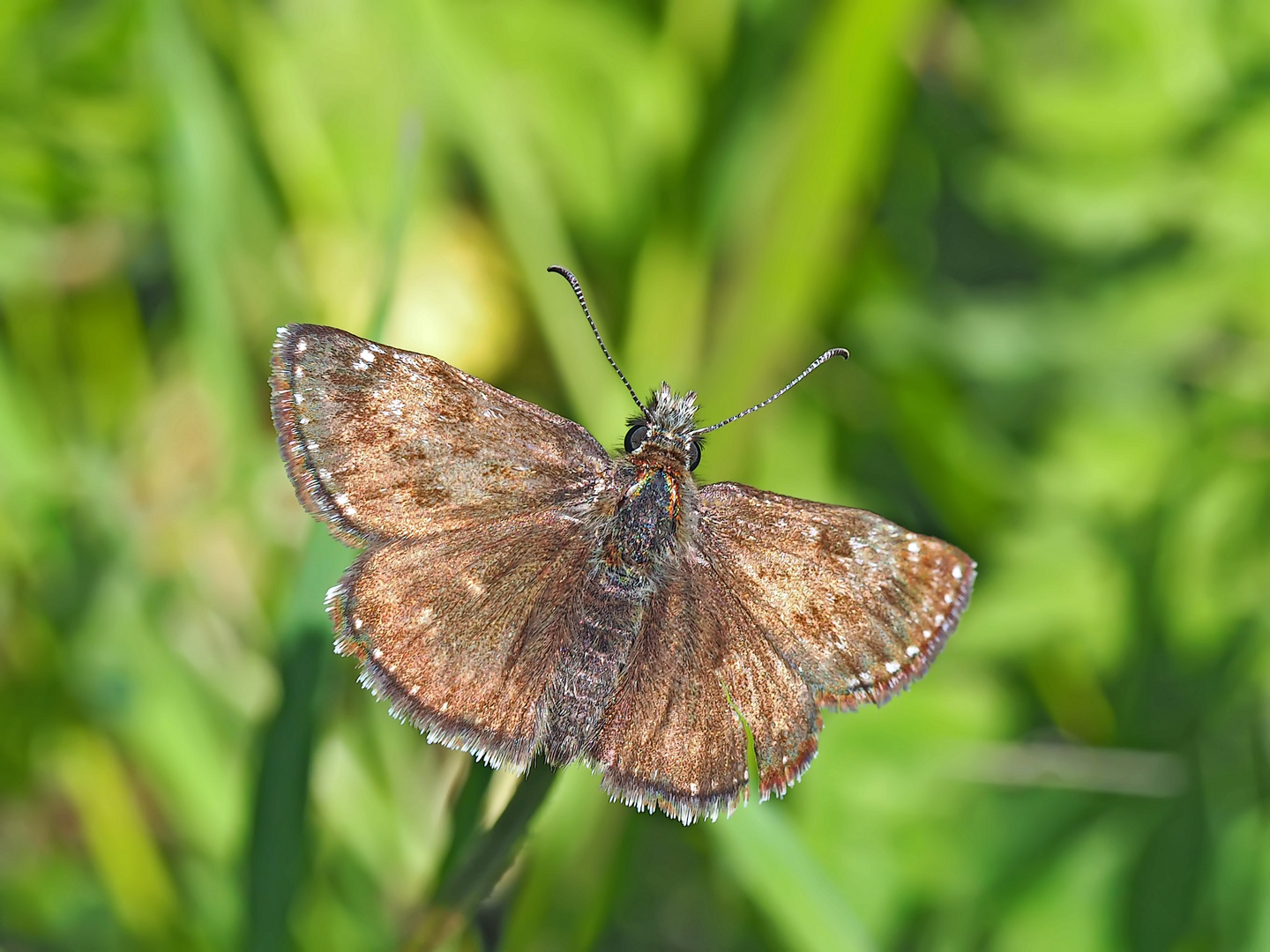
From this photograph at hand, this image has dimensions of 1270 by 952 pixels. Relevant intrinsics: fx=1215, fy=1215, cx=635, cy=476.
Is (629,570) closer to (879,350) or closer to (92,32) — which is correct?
(879,350)

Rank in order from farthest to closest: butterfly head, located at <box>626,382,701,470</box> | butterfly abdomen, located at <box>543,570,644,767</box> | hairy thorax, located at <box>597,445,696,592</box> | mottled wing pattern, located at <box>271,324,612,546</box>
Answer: butterfly head, located at <box>626,382,701,470</box> → hairy thorax, located at <box>597,445,696,592</box> → mottled wing pattern, located at <box>271,324,612,546</box> → butterfly abdomen, located at <box>543,570,644,767</box>

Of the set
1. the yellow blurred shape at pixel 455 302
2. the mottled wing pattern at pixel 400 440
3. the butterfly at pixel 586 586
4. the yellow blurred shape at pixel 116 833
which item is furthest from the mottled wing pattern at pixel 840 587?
the yellow blurred shape at pixel 455 302

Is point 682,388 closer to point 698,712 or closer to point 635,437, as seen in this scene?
point 635,437

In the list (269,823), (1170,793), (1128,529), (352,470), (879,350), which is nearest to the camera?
(352,470)

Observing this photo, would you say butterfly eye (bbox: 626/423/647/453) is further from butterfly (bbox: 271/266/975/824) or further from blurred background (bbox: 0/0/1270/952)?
blurred background (bbox: 0/0/1270/952)

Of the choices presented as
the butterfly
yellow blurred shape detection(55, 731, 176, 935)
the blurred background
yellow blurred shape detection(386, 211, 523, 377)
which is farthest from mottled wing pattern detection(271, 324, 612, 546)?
yellow blurred shape detection(386, 211, 523, 377)

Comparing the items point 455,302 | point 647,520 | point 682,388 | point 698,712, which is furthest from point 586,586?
point 455,302

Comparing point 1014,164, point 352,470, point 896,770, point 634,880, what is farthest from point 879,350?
point 352,470
